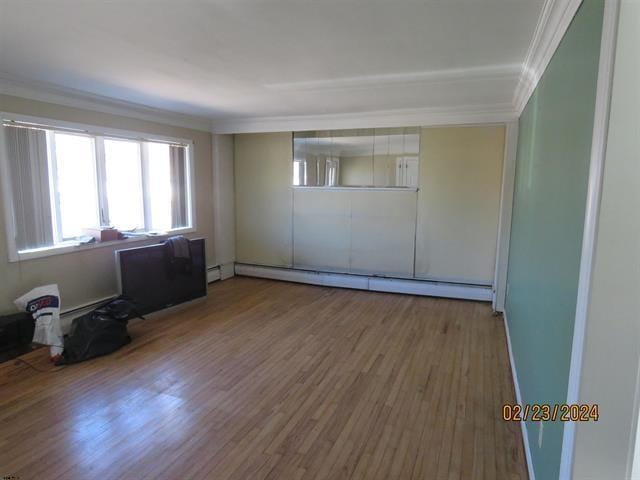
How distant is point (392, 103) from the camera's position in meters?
4.23

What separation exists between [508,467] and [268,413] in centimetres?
147

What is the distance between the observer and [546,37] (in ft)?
6.94

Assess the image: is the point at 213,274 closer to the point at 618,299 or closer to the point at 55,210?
the point at 55,210

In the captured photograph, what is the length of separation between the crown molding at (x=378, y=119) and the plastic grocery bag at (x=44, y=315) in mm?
3243

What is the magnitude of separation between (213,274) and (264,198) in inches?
55.9

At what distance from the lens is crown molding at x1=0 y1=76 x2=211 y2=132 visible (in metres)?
3.29

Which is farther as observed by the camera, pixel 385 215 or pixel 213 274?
pixel 213 274

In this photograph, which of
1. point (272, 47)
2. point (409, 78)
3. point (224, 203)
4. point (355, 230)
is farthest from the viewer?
point (224, 203)

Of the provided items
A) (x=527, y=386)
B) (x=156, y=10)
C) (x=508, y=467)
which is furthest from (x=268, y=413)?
(x=156, y=10)

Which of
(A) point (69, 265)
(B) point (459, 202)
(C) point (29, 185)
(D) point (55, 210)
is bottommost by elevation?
(A) point (69, 265)

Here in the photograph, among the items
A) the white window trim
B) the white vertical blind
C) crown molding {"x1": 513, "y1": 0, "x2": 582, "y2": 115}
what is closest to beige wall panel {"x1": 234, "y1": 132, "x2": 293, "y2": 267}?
the white window trim
